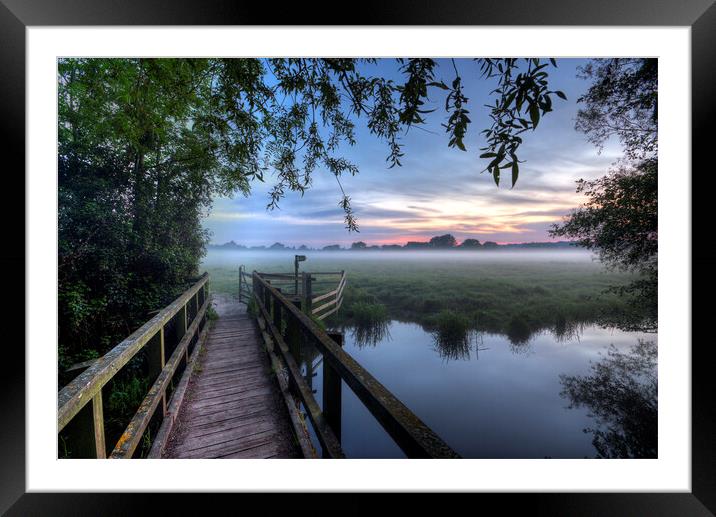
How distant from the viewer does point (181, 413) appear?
193cm

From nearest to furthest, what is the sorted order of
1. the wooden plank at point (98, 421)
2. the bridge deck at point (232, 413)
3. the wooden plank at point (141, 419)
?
the wooden plank at point (98, 421), the wooden plank at point (141, 419), the bridge deck at point (232, 413)

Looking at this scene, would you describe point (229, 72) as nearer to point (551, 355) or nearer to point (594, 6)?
point (594, 6)

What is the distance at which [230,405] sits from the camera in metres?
2.05

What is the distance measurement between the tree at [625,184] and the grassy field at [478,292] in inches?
38.5

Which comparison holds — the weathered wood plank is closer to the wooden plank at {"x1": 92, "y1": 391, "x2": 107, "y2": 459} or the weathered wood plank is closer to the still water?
the wooden plank at {"x1": 92, "y1": 391, "x2": 107, "y2": 459}

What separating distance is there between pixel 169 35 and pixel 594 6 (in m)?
1.87

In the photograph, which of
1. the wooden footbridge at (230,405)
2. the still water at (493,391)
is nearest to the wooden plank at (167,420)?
the wooden footbridge at (230,405)

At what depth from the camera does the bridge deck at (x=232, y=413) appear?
1.61 metres

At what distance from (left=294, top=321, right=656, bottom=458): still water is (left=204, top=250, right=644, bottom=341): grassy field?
25.3 inches

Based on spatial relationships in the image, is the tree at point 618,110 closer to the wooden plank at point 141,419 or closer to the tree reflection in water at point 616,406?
the tree reflection in water at point 616,406

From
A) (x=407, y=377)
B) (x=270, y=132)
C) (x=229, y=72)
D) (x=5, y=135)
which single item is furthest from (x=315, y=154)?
(x=407, y=377)

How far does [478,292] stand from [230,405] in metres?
12.1

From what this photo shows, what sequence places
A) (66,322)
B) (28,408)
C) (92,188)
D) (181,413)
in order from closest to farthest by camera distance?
(28,408) < (181,413) < (66,322) < (92,188)

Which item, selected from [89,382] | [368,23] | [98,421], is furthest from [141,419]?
[368,23]
